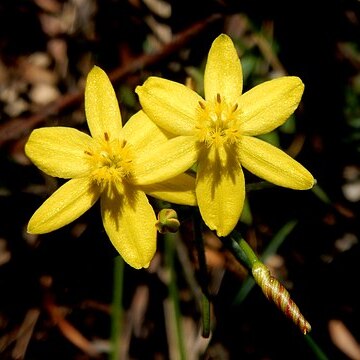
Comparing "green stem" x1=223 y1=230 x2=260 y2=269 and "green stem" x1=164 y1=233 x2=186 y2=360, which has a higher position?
"green stem" x1=223 y1=230 x2=260 y2=269

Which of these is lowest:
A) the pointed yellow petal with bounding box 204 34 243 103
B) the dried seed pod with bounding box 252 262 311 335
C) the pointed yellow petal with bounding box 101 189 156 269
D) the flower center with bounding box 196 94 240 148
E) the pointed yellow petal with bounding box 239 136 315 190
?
the pointed yellow petal with bounding box 101 189 156 269

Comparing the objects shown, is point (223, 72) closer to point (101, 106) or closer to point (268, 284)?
point (101, 106)

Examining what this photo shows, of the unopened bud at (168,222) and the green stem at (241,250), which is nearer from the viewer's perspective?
the unopened bud at (168,222)

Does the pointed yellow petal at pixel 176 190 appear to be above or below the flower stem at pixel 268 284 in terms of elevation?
above

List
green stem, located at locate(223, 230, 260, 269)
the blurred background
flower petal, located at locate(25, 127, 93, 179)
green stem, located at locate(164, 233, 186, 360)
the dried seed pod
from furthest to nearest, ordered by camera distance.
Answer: the blurred background < green stem, located at locate(164, 233, 186, 360) < flower petal, located at locate(25, 127, 93, 179) < green stem, located at locate(223, 230, 260, 269) < the dried seed pod

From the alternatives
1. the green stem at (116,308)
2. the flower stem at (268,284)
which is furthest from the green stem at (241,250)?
the green stem at (116,308)

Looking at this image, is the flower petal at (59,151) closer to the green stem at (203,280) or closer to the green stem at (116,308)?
the green stem at (203,280)

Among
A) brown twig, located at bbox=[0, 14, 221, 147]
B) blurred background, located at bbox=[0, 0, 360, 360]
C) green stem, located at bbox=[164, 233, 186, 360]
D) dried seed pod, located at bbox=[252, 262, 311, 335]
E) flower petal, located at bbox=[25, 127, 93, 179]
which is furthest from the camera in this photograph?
blurred background, located at bbox=[0, 0, 360, 360]

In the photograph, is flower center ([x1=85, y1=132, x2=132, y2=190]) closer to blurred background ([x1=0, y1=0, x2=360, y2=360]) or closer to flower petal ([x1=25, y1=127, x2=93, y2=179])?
flower petal ([x1=25, y1=127, x2=93, y2=179])

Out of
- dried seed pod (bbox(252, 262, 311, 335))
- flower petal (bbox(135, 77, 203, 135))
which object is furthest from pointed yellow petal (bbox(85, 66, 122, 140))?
dried seed pod (bbox(252, 262, 311, 335))
